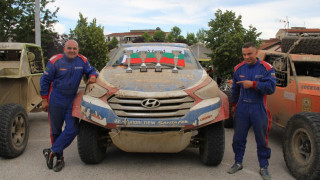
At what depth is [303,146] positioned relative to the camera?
173 inches

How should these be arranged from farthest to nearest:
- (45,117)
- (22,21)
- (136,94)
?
1. (22,21)
2. (45,117)
3. (136,94)

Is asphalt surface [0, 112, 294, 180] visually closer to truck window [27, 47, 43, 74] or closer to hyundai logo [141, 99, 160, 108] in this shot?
hyundai logo [141, 99, 160, 108]

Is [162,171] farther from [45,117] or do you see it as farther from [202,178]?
[45,117]

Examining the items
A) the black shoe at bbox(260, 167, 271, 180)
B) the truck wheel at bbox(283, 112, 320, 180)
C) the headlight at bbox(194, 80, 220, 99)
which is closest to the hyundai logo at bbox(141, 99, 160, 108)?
the headlight at bbox(194, 80, 220, 99)

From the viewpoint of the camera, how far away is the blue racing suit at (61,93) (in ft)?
15.0

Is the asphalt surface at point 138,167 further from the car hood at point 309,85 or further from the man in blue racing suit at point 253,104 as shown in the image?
the car hood at point 309,85

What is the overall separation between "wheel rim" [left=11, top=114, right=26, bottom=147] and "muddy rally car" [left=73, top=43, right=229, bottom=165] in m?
1.28

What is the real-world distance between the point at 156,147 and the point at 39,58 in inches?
193

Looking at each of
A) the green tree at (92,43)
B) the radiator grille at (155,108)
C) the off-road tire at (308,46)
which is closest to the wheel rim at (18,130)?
the radiator grille at (155,108)

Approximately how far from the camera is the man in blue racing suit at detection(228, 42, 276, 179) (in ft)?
14.0

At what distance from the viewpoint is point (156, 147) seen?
166 inches

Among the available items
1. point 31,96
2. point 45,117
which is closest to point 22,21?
point 45,117

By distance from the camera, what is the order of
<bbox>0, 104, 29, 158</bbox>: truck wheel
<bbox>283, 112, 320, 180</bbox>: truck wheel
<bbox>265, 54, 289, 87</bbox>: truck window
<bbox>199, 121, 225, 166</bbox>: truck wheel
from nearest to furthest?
1. <bbox>283, 112, 320, 180</bbox>: truck wheel
2. <bbox>199, 121, 225, 166</bbox>: truck wheel
3. <bbox>0, 104, 29, 158</bbox>: truck wheel
4. <bbox>265, 54, 289, 87</bbox>: truck window

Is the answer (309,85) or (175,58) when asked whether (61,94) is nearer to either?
(175,58)
